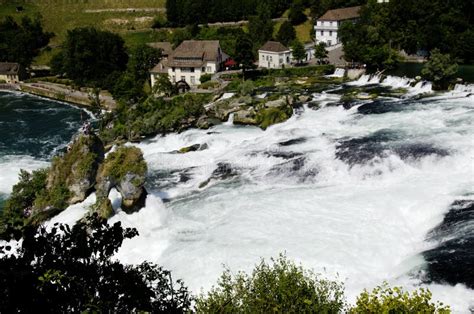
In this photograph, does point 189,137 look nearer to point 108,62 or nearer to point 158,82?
point 158,82

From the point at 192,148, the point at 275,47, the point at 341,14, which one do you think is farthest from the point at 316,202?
the point at 341,14

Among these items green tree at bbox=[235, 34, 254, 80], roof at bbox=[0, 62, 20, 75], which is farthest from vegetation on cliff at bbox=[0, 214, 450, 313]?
roof at bbox=[0, 62, 20, 75]

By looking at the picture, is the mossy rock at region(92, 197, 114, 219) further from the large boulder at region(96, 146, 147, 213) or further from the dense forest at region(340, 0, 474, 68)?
the dense forest at region(340, 0, 474, 68)

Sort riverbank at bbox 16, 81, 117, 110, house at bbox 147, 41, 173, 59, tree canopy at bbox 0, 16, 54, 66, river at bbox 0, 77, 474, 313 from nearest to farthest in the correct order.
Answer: river at bbox 0, 77, 474, 313, riverbank at bbox 16, 81, 117, 110, house at bbox 147, 41, 173, 59, tree canopy at bbox 0, 16, 54, 66

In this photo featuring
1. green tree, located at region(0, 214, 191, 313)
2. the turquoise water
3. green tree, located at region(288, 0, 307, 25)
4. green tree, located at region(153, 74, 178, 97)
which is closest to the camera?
green tree, located at region(0, 214, 191, 313)

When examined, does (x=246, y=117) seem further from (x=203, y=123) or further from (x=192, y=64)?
(x=192, y=64)

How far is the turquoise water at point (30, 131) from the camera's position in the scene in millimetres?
64688

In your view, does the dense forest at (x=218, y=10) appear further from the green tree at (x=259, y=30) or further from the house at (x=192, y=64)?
the house at (x=192, y=64)

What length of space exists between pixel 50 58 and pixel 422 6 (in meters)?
93.4

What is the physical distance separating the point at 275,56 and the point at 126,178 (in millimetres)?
64791

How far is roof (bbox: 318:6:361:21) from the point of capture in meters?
117

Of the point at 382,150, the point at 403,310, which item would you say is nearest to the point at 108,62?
the point at 382,150

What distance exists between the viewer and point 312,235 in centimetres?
3628

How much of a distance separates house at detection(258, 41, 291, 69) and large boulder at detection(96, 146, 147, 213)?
6139 cm
